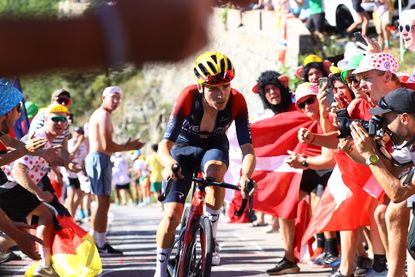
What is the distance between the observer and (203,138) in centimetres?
767

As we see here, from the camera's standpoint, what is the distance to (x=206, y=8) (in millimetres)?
1355

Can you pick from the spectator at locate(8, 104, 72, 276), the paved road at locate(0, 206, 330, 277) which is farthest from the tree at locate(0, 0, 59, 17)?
the paved road at locate(0, 206, 330, 277)

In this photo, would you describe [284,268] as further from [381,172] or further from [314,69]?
[381,172]

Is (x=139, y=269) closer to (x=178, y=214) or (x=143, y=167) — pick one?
(x=178, y=214)

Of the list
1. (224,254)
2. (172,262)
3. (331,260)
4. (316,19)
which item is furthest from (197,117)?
(316,19)

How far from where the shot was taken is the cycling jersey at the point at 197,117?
7358mm

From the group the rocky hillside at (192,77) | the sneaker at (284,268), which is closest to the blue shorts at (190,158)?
the rocky hillside at (192,77)

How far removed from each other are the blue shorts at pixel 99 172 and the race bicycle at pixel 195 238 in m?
4.07

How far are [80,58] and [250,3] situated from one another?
0.95ft

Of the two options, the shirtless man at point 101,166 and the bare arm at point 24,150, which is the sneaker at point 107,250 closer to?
the shirtless man at point 101,166

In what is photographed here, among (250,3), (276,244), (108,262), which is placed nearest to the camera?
(250,3)

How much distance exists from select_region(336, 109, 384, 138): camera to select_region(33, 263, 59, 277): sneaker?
3370mm

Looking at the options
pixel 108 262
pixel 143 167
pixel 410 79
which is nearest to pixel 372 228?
pixel 410 79

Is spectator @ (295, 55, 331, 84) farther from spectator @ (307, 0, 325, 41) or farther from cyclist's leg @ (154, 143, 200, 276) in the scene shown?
spectator @ (307, 0, 325, 41)
